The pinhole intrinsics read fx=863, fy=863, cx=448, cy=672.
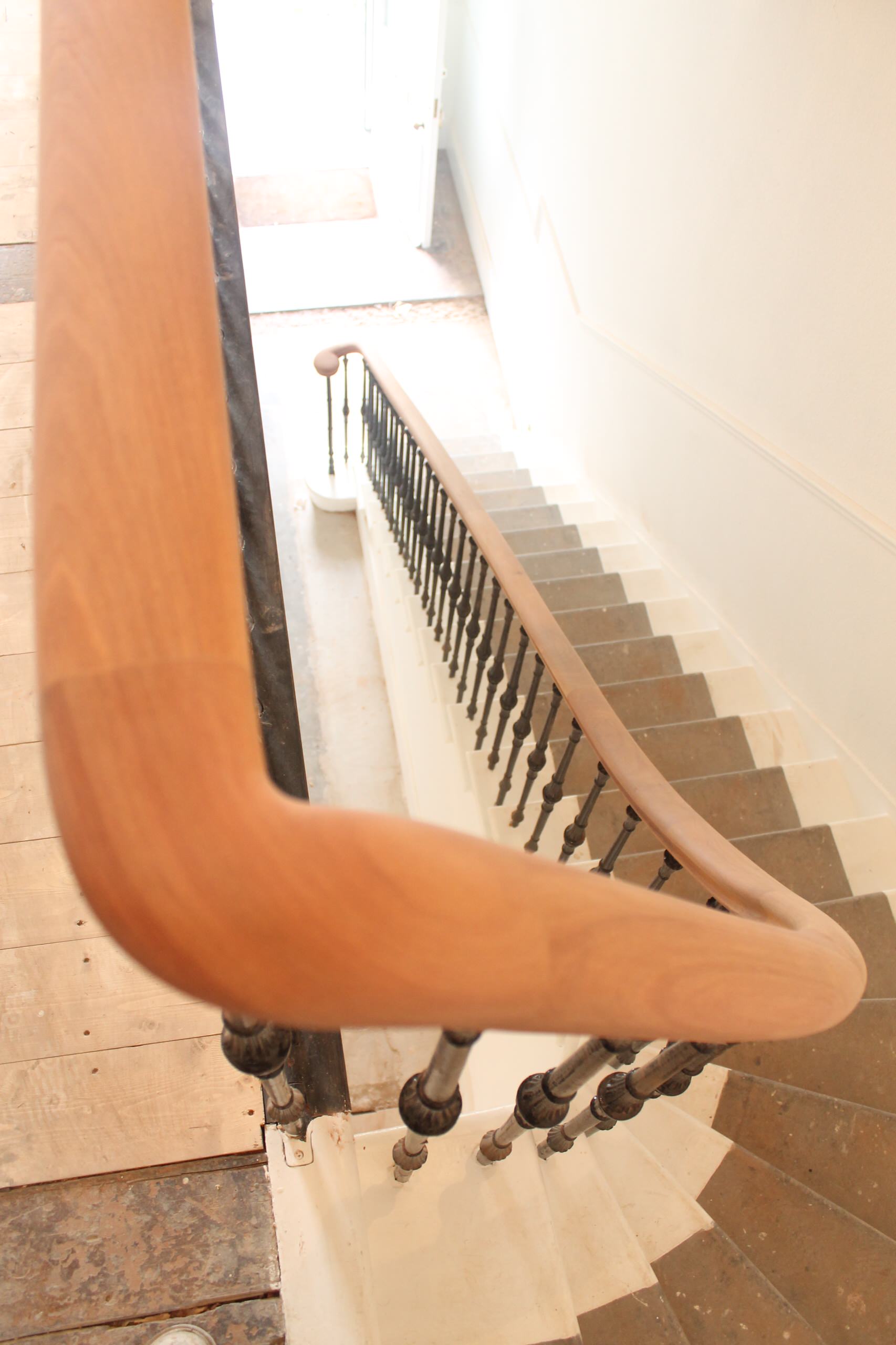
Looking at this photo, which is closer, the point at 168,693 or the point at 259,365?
Result: the point at 168,693

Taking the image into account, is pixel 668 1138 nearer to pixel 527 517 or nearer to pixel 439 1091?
pixel 439 1091

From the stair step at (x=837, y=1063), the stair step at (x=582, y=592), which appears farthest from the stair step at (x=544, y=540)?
the stair step at (x=837, y=1063)

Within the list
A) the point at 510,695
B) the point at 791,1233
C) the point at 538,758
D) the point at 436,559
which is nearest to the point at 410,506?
the point at 436,559

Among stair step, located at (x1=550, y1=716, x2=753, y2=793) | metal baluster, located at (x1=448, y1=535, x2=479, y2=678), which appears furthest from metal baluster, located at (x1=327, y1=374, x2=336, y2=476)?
stair step, located at (x1=550, y1=716, x2=753, y2=793)

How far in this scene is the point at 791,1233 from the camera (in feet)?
5.44

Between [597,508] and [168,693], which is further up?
[168,693]

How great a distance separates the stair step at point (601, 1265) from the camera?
1381mm

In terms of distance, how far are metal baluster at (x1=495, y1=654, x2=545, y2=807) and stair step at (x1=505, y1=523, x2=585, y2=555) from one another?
1.37m

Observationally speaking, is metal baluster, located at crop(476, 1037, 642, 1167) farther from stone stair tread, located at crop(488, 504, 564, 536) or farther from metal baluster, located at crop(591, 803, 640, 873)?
stone stair tread, located at crop(488, 504, 564, 536)

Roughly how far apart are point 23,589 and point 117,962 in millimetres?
600

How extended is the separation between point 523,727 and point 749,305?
184cm

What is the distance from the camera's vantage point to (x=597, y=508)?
4.36 m

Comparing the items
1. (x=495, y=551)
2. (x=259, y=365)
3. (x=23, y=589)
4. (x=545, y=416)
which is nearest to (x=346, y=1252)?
(x=23, y=589)

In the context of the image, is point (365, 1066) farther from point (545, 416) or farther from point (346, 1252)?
point (545, 416)
